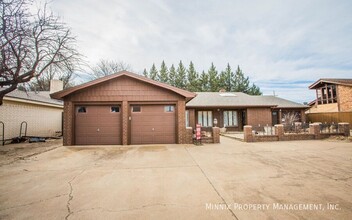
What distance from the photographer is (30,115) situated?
13.8 meters

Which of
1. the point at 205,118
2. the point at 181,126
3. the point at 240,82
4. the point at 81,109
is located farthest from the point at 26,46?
the point at 240,82

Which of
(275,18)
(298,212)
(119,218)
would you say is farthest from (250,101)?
Answer: (119,218)

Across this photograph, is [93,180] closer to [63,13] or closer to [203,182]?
[203,182]

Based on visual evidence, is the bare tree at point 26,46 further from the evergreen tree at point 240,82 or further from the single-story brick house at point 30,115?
the evergreen tree at point 240,82

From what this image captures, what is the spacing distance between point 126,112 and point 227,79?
129ft

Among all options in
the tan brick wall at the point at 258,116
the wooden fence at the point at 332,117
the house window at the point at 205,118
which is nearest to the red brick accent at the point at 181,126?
the house window at the point at 205,118

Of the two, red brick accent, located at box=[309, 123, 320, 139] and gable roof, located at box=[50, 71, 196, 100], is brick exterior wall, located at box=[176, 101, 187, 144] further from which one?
red brick accent, located at box=[309, 123, 320, 139]

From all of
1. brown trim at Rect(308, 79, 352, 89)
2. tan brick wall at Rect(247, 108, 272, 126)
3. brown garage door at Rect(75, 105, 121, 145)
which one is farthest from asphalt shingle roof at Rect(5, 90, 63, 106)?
brown trim at Rect(308, 79, 352, 89)

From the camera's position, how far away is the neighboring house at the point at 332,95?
19.9 meters

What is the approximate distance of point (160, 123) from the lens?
10.8 metres

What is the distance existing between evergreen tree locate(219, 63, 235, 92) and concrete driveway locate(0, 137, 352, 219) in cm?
3958

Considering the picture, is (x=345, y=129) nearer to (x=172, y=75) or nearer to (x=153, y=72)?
(x=172, y=75)

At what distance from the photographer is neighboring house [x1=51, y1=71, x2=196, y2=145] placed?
10.5 metres

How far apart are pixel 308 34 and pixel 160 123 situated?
14.8 metres
